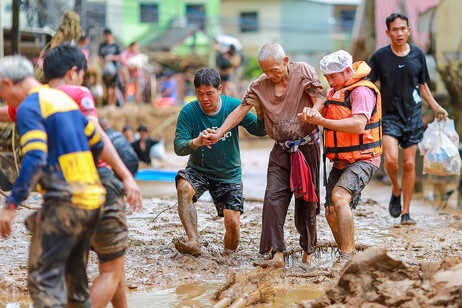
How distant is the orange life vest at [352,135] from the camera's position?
20.5 ft

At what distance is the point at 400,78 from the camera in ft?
27.1

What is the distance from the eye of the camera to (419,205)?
11.0 meters

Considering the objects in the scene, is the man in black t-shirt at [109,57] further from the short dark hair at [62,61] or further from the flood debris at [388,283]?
the flood debris at [388,283]

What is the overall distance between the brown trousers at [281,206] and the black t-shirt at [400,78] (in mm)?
2144

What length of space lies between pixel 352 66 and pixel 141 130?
9.25 m

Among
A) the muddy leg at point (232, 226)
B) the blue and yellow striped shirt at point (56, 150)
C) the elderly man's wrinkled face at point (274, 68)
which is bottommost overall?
the muddy leg at point (232, 226)

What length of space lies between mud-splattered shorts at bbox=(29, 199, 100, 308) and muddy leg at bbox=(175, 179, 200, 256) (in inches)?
95.7

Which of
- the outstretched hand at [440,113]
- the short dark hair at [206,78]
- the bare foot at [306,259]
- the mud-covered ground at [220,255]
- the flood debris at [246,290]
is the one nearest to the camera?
the flood debris at [246,290]

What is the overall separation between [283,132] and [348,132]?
579 millimetres

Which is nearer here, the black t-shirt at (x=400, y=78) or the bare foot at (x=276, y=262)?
the bare foot at (x=276, y=262)

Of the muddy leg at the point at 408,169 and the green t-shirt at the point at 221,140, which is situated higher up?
the green t-shirt at the point at 221,140

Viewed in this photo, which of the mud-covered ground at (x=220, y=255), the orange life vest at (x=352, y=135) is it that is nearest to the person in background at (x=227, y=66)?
the mud-covered ground at (x=220, y=255)

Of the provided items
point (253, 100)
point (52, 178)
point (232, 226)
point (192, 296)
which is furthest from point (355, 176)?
point (52, 178)

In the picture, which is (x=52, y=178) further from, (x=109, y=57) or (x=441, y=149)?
(x=109, y=57)
